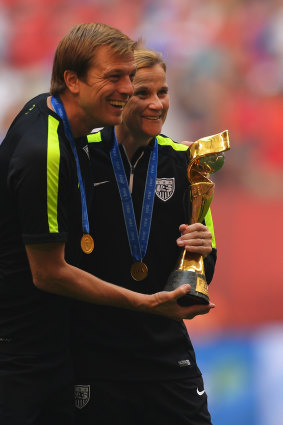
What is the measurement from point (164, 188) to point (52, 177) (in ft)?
2.07

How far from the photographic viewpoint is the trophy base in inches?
89.1

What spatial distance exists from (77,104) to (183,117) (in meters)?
3.55

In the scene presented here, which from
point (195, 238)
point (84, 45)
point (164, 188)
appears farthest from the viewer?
point (164, 188)

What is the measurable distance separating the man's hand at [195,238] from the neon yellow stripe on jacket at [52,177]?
0.52m

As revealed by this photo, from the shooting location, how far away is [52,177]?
196 centimetres

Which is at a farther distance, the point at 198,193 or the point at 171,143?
the point at 171,143

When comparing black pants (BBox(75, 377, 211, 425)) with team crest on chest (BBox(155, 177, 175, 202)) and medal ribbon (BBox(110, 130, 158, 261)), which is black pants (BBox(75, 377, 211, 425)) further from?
team crest on chest (BBox(155, 177, 175, 202))

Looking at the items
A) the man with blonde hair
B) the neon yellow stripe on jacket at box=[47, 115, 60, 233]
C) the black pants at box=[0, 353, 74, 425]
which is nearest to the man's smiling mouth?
the neon yellow stripe on jacket at box=[47, 115, 60, 233]

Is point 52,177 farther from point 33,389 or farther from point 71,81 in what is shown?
point 33,389

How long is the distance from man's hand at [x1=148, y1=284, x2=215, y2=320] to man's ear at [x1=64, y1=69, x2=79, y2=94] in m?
0.60

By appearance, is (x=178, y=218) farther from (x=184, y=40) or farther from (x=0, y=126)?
(x=184, y=40)

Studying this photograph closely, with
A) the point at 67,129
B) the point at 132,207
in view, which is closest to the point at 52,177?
the point at 67,129

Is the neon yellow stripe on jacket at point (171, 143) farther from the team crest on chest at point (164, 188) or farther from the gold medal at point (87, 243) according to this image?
the gold medal at point (87, 243)

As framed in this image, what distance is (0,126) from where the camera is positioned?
5293 millimetres
